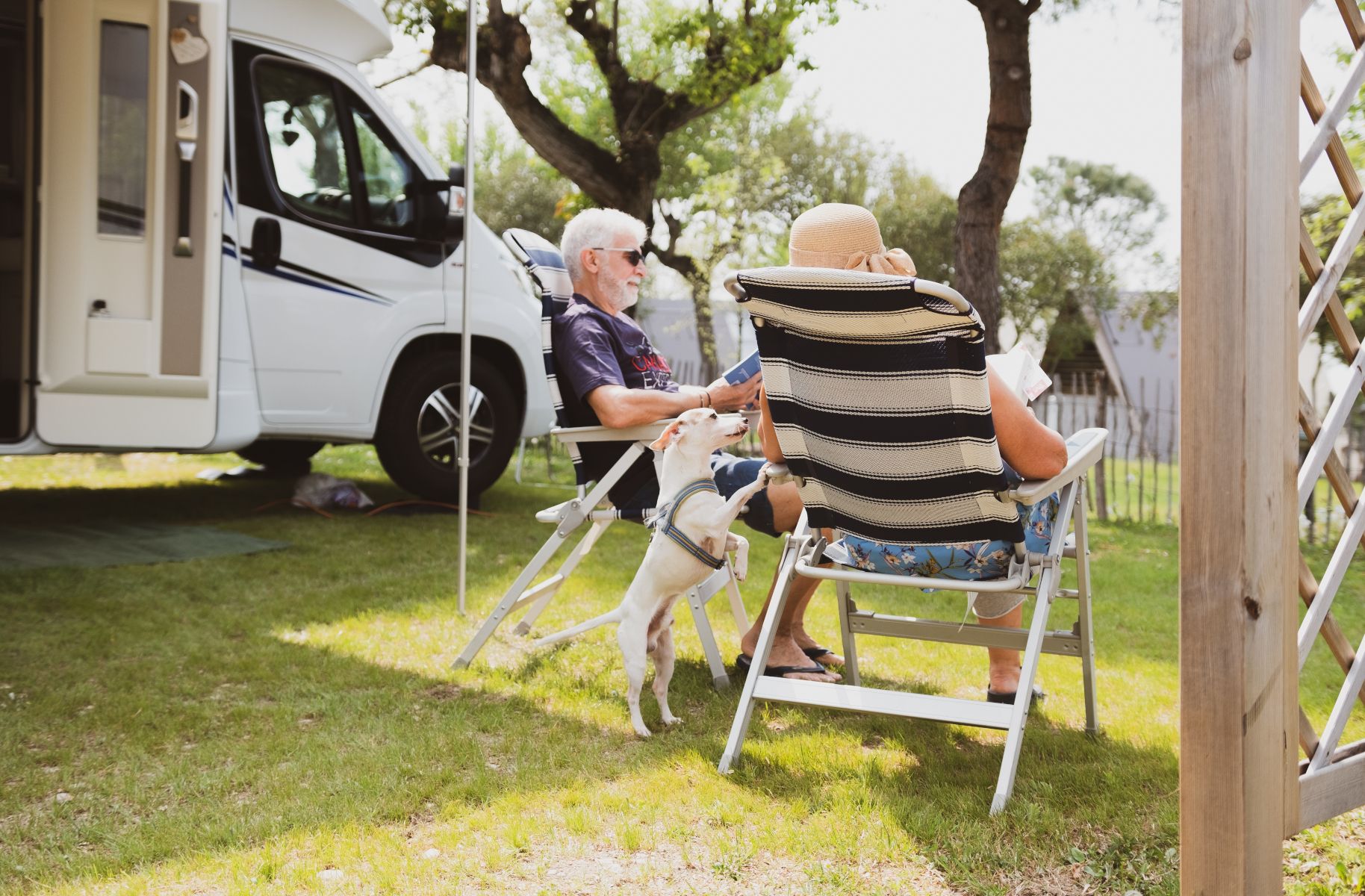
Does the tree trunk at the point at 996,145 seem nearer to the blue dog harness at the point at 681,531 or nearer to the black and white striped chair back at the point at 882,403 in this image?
the blue dog harness at the point at 681,531

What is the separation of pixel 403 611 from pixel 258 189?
2599mm

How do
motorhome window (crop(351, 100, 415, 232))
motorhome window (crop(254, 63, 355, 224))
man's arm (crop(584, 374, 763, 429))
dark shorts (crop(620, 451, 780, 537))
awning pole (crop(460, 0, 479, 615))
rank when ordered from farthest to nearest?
motorhome window (crop(351, 100, 415, 232))
motorhome window (crop(254, 63, 355, 224))
awning pole (crop(460, 0, 479, 615))
dark shorts (crop(620, 451, 780, 537))
man's arm (crop(584, 374, 763, 429))

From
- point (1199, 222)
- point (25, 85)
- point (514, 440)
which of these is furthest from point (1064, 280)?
point (1199, 222)

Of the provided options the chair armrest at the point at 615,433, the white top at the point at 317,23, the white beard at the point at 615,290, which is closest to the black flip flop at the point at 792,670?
the chair armrest at the point at 615,433

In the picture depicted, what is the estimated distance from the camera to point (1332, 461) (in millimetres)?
1919

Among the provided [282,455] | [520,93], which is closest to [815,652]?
[282,455]

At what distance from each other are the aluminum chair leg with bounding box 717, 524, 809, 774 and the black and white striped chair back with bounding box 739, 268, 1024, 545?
0.53 feet

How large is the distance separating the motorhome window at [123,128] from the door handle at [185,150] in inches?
7.5

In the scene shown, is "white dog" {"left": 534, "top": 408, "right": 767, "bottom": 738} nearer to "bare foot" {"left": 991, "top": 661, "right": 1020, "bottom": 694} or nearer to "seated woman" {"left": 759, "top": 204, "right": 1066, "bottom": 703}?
"seated woman" {"left": 759, "top": 204, "right": 1066, "bottom": 703}

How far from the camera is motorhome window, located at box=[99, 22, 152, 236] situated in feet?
15.5

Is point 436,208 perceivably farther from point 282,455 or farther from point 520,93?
point 520,93

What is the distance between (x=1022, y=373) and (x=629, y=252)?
1277mm

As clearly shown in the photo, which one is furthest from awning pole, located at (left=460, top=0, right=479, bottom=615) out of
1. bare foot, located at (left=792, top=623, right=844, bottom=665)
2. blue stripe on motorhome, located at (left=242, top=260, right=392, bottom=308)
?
blue stripe on motorhome, located at (left=242, top=260, right=392, bottom=308)

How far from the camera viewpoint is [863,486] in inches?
102
